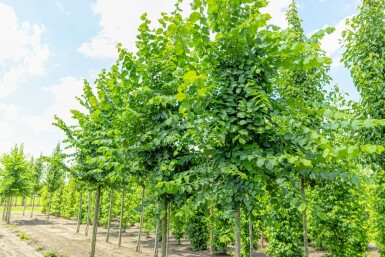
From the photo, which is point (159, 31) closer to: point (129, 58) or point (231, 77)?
point (129, 58)

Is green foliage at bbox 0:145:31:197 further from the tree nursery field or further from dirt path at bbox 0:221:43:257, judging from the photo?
the tree nursery field

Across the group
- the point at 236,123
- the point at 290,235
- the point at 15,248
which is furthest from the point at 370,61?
the point at 15,248

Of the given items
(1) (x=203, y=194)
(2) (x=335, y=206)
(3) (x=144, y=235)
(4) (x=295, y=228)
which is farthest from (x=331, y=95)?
(3) (x=144, y=235)

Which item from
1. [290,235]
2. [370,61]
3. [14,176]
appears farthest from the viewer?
[14,176]

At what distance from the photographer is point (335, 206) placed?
945 centimetres

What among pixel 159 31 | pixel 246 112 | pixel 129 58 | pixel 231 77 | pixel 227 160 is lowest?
pixel 227 160

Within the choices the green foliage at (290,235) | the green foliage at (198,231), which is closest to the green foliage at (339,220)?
the green foliage at (290,235)

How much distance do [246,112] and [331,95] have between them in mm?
6346

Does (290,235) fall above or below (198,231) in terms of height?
above

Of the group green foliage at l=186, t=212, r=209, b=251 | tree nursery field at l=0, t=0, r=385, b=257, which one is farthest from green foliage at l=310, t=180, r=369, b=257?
green foliage at l=186, t=212, r=209, b=251

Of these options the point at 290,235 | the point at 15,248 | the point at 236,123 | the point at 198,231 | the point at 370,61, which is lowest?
the point at 15,248

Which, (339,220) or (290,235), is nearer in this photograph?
(339,220)

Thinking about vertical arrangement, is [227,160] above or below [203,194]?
above

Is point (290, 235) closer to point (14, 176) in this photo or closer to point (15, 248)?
point (15, 248)
